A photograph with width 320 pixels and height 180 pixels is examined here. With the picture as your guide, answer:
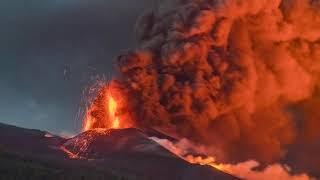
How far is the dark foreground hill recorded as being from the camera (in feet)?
246

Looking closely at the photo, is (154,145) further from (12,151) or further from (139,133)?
(12,151)

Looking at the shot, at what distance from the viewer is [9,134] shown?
92062mm

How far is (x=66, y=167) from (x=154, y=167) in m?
7.89

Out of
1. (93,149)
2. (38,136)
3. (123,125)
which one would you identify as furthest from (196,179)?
(38,136)

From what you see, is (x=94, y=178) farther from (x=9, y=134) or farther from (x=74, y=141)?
(x=9, y=134)

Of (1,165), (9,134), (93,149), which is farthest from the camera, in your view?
(9,134)

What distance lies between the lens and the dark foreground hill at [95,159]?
74.9m

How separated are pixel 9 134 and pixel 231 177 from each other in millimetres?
25620

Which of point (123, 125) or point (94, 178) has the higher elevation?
point (123, 125)

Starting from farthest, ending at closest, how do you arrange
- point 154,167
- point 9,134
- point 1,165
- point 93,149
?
point 9,134 → point 93,149 → point 154,167 → point 1,165

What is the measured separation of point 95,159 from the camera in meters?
82.7

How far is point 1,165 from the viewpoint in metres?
74.6

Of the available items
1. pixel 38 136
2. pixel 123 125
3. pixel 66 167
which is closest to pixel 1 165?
pixel 66 167

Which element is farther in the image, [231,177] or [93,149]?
[93,149]
